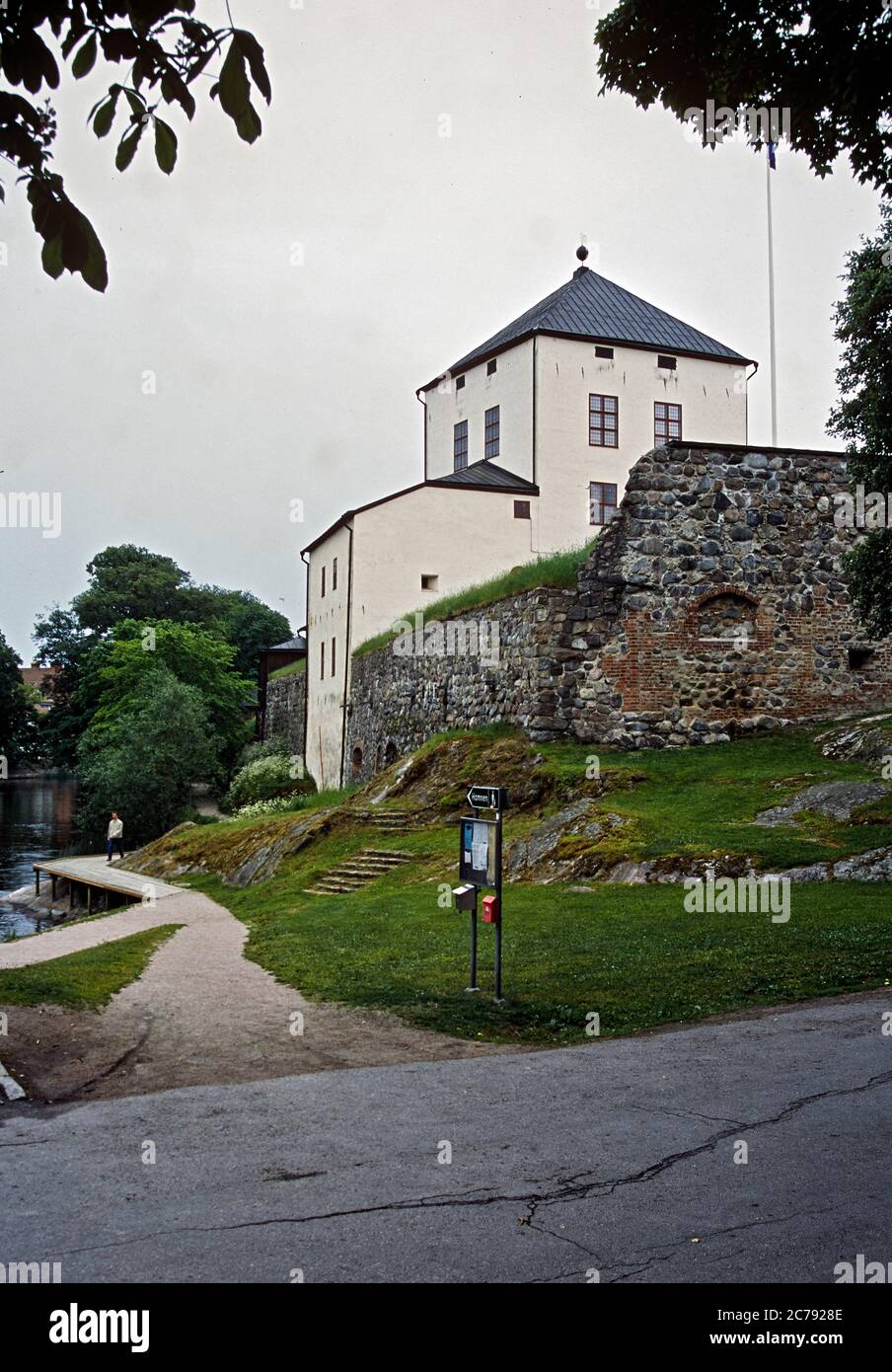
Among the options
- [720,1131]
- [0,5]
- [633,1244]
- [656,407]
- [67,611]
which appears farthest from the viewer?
[67,611]

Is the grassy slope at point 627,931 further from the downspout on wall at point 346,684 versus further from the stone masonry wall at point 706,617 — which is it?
the downspout on wall at point 346,684

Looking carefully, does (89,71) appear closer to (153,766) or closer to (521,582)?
(521,582)

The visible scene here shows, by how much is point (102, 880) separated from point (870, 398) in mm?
21438

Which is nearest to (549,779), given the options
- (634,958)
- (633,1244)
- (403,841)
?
(403,841)

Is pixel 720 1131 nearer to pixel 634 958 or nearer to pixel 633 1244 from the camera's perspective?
pixel 633 1244

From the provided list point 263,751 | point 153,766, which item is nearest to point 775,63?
point 153,766

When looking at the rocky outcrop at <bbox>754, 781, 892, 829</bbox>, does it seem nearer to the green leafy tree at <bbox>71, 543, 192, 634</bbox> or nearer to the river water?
the river water

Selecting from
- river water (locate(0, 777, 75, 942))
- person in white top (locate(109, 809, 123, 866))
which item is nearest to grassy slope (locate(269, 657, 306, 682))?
river water (locate(0, 777, 75, 942))

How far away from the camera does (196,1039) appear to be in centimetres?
937

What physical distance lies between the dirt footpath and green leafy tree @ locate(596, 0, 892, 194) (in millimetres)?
7193

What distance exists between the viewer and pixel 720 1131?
624cm

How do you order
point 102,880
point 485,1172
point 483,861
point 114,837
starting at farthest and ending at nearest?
point 114,837, point 102,880, point 483,861, point 485,1172

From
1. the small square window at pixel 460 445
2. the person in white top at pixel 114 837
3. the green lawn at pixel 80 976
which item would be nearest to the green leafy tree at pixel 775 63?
the green lawn at pixel 80 976
